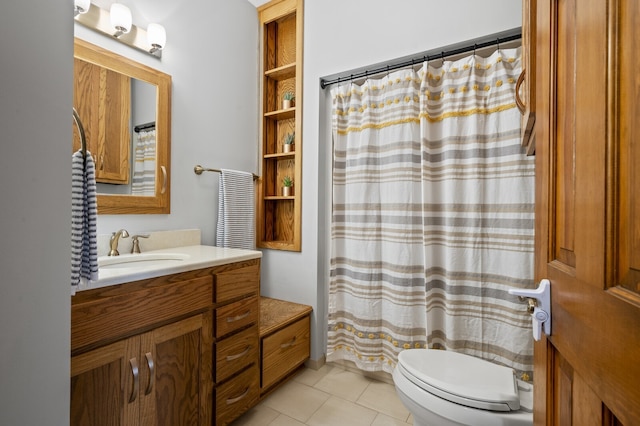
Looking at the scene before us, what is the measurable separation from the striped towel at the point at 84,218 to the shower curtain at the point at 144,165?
30.1 inches

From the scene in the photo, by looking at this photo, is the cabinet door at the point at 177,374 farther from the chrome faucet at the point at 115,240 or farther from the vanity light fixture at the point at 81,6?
the vanity light fixture at the point at 81,6

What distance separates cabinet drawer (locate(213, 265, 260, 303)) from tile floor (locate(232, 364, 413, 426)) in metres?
0.69

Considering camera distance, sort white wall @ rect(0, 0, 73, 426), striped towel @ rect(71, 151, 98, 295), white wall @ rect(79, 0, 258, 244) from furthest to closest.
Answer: white wall @ rect(79, 0, 258, 244), striped towel @ rect(71, 151, 98, 295), white wall @ rect(0, 0, 73, 426)

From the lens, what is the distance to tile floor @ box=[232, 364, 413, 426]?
1.58 m

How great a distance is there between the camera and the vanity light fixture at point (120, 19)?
1.48 metres

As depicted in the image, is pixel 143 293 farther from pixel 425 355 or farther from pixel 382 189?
pixel 382 189

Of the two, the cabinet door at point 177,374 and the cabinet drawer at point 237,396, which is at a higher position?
the cabinet door at point 177,374

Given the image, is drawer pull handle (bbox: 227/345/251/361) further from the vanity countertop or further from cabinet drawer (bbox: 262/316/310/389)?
the vanity countertop

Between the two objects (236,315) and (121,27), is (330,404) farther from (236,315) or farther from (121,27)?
(121,27)

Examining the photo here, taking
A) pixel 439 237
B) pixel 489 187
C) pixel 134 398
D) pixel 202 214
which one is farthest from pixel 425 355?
pixel 202 214

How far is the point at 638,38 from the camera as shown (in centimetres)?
32

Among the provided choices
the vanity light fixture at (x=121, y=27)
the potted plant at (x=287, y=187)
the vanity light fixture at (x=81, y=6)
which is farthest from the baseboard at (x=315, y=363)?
the vanity light fixture at (x=81, y=6)

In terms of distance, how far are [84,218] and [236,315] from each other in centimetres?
80

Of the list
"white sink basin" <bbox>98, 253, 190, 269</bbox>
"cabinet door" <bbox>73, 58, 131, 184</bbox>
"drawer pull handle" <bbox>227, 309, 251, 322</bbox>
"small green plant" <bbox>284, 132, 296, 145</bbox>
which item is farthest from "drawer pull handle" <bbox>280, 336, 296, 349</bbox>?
"small green plant" <bbox>284, 132, 296, 145</bbox>
